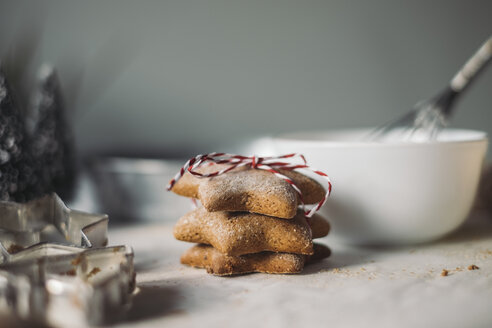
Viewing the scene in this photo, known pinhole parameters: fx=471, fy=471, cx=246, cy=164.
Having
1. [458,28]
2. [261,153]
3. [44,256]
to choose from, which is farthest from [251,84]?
[44,256]

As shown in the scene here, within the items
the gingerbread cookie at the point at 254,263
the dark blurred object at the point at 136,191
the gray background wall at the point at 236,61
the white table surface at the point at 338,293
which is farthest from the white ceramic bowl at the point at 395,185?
the gray background wall at the point at 236,61

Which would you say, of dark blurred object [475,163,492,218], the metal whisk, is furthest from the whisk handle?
dark blurred object [475,163,492,218]

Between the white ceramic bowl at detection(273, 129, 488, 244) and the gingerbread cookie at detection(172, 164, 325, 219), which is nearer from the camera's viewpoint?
the gingerbread cookie at detection(172, 164, 325, 219)

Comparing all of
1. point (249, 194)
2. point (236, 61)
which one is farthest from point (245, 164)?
point (236, 61)

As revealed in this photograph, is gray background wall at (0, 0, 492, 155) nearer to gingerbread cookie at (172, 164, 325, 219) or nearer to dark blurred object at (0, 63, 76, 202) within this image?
dark blurred object at (0, 63, 76, 202)

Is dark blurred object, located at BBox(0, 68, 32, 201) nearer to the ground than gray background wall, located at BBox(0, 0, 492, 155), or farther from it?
nearer to the ground

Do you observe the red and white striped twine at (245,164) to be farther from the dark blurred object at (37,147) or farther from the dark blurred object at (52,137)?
the dark blurred object at (52,137)

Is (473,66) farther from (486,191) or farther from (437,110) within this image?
(486,191)
